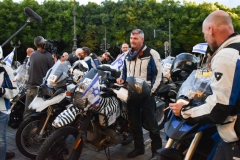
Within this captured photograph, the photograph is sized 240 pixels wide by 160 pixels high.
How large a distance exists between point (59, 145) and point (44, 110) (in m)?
1.00

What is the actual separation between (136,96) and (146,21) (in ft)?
129

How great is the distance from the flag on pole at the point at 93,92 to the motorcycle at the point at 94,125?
0.08 meters

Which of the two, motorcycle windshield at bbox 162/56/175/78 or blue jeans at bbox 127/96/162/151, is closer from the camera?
blue jeans at bbox 127/96/162/151

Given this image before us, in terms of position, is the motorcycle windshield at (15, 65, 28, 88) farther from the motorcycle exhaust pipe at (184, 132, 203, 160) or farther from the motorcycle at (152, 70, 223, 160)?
the motorcycle exhaust pipe at (184, 132, 203, 160)

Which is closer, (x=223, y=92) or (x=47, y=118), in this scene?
(x=223, y=92)

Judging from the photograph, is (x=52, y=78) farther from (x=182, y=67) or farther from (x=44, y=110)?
(x=182, y=67)

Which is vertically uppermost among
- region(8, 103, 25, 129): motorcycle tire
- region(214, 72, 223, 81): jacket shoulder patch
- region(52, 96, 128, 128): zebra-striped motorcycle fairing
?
region(214, 72, 223, 81): jacket shoulder patch

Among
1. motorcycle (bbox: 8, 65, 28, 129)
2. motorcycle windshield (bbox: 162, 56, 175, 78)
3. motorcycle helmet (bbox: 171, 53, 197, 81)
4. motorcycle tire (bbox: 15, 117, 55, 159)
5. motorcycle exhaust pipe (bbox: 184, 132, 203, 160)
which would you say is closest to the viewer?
motorcycle exhaust pipe (bbox: 184, 132, 203, 160)

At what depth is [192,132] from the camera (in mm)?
2283

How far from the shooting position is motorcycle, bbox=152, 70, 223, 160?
2.30m

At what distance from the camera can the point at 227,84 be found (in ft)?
6.37

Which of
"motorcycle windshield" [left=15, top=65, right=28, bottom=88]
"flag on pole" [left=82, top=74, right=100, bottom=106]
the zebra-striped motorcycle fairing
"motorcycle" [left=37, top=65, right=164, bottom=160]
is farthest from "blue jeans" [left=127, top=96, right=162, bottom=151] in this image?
"motorcycle windshield" [left=15, top=65, right=28, bottom=88]

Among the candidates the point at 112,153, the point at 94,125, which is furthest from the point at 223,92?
the point at 112,153

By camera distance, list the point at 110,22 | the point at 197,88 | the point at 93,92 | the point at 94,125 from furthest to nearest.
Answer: the point at 110,22, the point at 94,125, the point at 93,92, the point at 197,88
